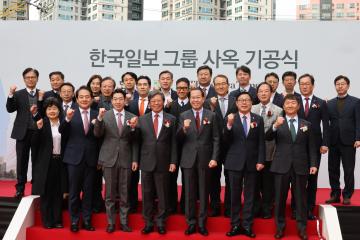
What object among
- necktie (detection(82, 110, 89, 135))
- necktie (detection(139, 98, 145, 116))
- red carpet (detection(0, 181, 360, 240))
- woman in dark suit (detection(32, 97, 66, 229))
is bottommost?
red carpet (detection(0, 181, 360, 240))

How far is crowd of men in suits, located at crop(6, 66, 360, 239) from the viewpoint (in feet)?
12.4

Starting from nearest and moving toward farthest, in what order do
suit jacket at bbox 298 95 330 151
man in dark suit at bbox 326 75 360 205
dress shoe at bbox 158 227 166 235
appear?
dress shoe at bbox 158 227 166 235 → suit jacket at bbox 298 95 330 151 → man in dark suit at bbox 326 75 360 205

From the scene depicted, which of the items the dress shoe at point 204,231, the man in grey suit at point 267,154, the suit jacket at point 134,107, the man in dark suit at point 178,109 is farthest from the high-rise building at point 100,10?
the dress shoe at point 204,231

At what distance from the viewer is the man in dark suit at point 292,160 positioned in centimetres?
374

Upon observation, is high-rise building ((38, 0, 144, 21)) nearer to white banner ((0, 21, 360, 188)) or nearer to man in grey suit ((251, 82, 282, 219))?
white banner ((0, 21, 360, 188))

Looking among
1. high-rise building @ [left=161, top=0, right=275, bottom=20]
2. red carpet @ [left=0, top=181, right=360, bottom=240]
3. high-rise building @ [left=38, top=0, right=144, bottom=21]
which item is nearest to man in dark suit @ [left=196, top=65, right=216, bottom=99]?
red carpet @ [left=0, top=181, right=360, bottom=240]

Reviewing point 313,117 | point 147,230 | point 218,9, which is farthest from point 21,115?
point 218,9

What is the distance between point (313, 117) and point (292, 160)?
0.57 metres

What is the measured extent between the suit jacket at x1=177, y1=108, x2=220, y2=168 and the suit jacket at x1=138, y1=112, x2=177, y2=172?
0.09 m

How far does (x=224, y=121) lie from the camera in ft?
13.0

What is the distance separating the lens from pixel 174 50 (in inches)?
223

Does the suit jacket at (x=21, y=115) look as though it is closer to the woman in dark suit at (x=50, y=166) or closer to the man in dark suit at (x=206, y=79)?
the woman in dark suit at (x=50, y=166)

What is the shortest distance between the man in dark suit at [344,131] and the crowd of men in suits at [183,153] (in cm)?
14

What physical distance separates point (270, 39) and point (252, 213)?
8.42ft
